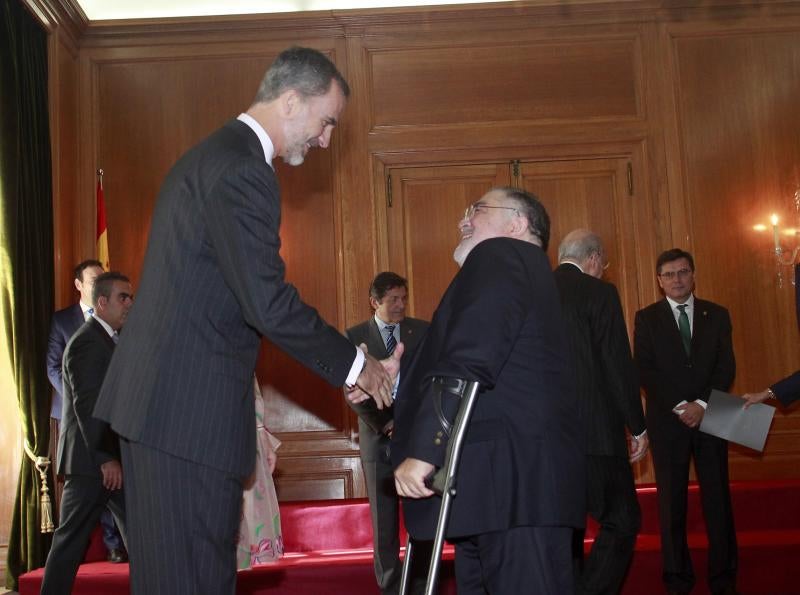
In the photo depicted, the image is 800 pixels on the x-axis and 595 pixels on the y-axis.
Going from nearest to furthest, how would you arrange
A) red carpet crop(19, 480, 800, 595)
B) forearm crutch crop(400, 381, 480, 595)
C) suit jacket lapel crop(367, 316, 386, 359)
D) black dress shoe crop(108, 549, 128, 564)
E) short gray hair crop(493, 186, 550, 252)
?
forearm crutch crop(400, 381, 480, 595)
short gray hair crop(493, 186, 550, 252)
red carpet crop(19, 480, 800, 595)
suit jacket lapel crop(367, 316, 386, 359)
black dress shoe crop(108, 549, 128, 564)

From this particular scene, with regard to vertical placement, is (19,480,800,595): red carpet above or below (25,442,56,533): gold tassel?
below

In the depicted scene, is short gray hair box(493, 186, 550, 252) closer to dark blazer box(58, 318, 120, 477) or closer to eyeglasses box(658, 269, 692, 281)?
dark blazer box(58, 318, 120, 477)

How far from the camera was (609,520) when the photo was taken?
3.86 metres

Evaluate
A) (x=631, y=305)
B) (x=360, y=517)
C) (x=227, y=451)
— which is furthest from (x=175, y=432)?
(x=631, y=305)

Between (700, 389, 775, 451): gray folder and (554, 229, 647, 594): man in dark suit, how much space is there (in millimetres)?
1050

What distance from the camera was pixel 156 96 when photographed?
6840mm

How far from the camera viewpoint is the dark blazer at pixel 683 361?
495 centimetres

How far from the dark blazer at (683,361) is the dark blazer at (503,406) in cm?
263

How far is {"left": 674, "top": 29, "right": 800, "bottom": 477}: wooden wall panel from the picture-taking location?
21.8 ft

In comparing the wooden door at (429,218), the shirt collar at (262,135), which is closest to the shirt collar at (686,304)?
the wooden door at (429,218)

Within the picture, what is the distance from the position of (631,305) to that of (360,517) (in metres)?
2.54

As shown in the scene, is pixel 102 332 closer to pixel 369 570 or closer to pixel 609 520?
pixel 369 570

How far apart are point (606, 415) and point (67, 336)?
345 cm

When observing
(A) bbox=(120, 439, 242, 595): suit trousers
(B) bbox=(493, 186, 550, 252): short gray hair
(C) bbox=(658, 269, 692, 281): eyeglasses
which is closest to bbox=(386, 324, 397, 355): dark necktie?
(C) bbox=(658, 269, 692, 281): eyeglasses
